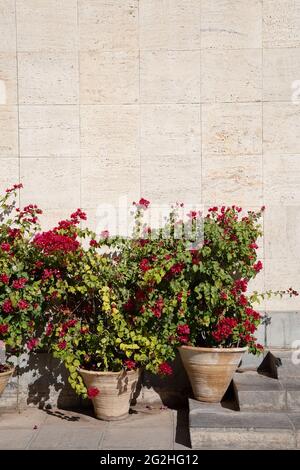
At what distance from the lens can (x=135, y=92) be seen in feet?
15.6

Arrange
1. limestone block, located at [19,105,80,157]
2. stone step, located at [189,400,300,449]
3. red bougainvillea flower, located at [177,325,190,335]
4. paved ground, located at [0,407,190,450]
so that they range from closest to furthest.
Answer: stone step, located at [189,400,300,449] < paved ground, located at [0,407,190,450] < red bougainvillea flower, located at [177,325,190,335] < limestone block, located at [19,105,80,157]

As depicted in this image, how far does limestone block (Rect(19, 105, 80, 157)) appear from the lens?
4805 mm

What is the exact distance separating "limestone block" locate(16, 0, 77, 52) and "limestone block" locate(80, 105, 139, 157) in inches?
22.3

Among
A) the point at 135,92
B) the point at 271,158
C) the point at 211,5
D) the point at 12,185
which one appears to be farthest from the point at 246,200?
the point at 12,185

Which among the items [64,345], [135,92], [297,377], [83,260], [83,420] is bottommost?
[83,420]

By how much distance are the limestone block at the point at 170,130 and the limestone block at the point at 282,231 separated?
0.77m

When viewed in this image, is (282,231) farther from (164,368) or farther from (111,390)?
(111,390)

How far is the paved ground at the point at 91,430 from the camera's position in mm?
3902

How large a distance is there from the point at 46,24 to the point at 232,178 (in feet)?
6.44

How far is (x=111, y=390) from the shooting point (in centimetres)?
427

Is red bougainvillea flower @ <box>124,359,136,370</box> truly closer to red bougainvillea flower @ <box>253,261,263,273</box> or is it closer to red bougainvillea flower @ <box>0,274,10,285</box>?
red bougainvillea flower @ <box>0,274,10,285</box>

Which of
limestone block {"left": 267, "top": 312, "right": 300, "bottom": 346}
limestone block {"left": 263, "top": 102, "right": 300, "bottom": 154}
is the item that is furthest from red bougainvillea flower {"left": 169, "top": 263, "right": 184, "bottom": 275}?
limestone block {"left": 263, "top": 102, "right": 300, "bottom": 154}

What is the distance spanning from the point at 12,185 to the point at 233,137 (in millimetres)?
1850

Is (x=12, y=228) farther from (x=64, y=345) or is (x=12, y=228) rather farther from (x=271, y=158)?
(x=271, y=158)
